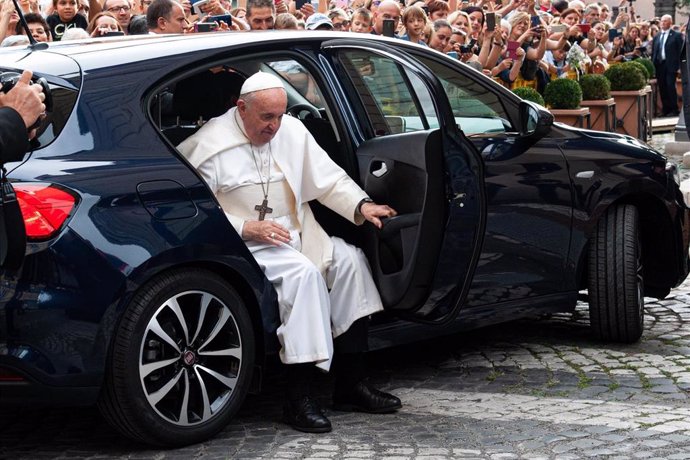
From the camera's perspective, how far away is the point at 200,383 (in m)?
5.54

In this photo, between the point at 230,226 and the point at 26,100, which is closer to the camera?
the point at 26,100

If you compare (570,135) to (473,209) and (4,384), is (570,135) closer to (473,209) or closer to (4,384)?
(473,209)

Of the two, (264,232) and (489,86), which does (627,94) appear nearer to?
(489,86)

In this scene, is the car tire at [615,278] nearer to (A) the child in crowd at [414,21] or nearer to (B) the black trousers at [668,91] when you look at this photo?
(A) the child in crowd at [414,21]

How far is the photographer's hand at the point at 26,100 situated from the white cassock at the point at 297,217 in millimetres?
1305

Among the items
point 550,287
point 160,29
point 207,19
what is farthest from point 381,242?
point 207,19

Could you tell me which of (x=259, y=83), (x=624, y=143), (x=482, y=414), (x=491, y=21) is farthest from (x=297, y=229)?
(x=491, y=21)

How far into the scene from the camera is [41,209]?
16.4 feet

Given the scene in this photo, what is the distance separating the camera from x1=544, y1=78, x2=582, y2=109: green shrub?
16.5m

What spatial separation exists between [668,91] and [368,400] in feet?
82.4

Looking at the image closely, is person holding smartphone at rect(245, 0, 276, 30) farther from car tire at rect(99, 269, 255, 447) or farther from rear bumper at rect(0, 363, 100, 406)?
rear bumper at rect(0, 363, 100, 406)

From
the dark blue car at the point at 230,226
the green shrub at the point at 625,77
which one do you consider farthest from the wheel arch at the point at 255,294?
→ the green shrub at the point at 625,77

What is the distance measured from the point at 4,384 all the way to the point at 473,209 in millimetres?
2148

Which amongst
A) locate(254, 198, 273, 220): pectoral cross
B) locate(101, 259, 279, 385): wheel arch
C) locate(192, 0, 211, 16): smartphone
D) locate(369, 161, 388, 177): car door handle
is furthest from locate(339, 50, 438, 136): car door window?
locate(192, 0, 211, 16): smartphone
